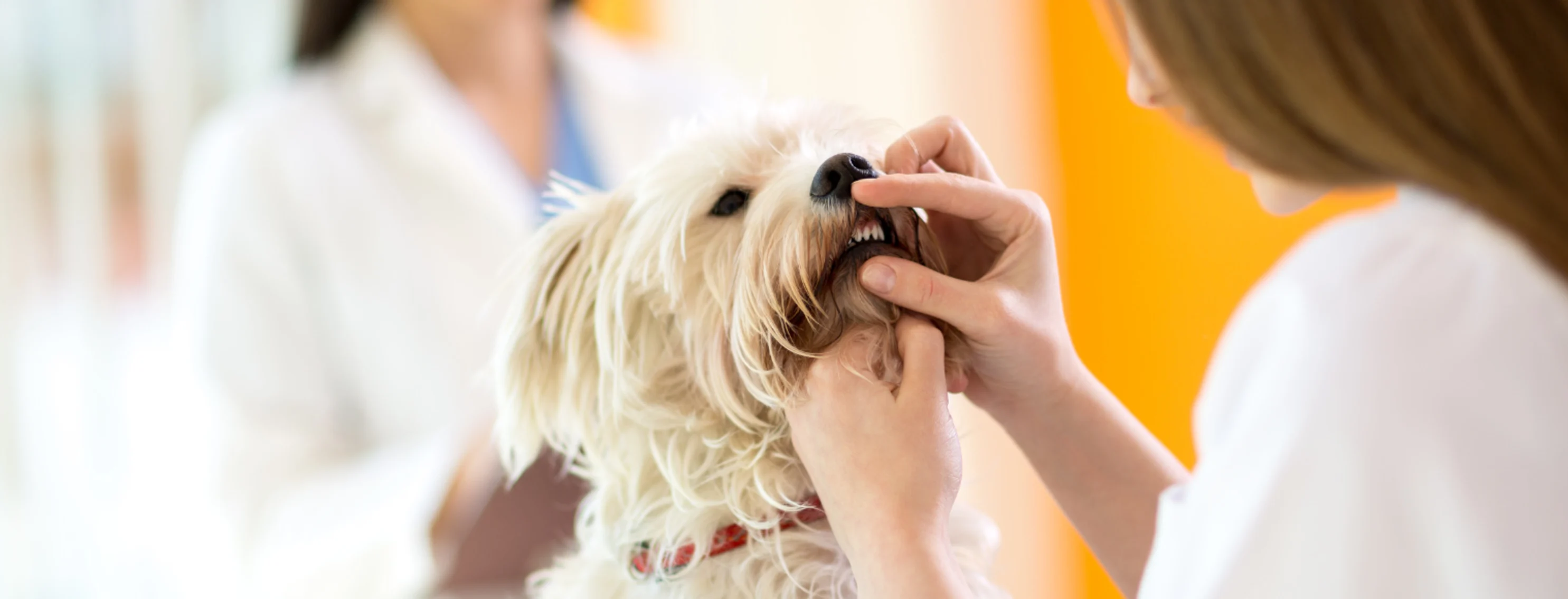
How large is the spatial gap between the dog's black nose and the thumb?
0.06 metres

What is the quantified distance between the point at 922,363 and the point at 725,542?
24cm

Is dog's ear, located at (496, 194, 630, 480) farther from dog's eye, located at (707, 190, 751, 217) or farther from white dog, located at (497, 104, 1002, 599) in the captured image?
dog's eye, located at (707, 190, 751, 217)

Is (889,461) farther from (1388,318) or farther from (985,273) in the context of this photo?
(1388,318)

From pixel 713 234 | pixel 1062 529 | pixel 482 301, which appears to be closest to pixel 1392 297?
pixel 713 234

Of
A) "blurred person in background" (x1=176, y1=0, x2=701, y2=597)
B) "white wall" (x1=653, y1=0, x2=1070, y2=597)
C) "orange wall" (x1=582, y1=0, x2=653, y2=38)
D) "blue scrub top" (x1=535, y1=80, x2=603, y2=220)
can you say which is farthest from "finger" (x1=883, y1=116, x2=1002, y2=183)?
"orange wall" (x1=582, y1=0, x2=653, y2=38)

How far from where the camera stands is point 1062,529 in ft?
7.41

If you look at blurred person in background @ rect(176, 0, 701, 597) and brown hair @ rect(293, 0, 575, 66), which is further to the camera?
brown hair @ rect(293, 0, 575, 66)

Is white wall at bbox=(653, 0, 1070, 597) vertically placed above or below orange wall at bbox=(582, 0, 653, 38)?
below

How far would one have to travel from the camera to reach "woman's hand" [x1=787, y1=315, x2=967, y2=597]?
73 centimetres

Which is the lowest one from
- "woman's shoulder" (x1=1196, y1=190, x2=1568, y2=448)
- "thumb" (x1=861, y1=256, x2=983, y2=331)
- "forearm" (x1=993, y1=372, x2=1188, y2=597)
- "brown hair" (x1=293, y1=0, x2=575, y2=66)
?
"forearm" (x1=993, y1=372, x2=1188, y2=597)

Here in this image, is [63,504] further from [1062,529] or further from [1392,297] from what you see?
[1392,297]

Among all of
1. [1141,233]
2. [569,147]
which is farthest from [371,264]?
[1141,233]

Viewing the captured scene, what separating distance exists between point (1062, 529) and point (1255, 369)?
1.77 metres

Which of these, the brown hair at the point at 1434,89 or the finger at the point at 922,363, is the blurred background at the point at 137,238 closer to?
the finger at the point at 922,363
